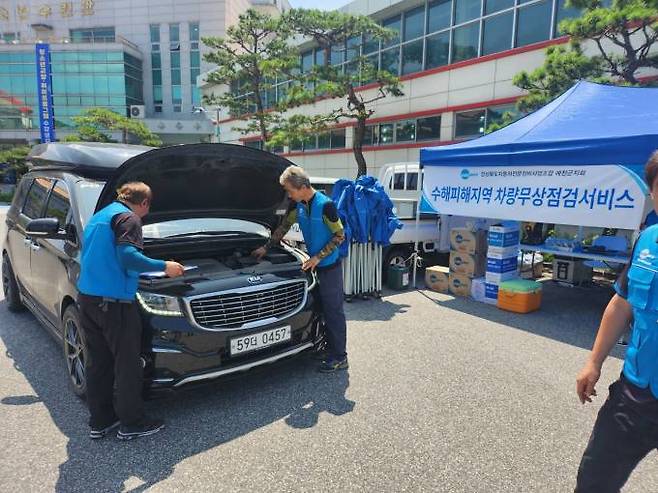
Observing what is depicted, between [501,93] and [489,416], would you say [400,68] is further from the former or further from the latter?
[489,416]

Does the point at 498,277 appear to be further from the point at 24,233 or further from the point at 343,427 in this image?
the point at 24,233

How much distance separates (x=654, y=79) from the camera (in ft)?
36.6

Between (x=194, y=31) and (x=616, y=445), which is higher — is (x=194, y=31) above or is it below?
above

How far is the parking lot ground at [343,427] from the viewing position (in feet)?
8.34

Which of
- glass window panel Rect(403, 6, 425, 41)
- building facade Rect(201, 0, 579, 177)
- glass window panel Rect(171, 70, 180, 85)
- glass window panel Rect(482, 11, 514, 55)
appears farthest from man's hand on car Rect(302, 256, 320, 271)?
glass window panel Rect(171, 70, 180, 85)

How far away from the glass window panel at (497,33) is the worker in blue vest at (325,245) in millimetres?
14173

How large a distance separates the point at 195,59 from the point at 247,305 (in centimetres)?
5439

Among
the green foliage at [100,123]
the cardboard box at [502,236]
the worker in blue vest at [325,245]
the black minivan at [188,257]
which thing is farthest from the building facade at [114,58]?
the worker in blue vest at [325,245]

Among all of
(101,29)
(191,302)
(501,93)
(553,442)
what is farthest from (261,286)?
(101,29)

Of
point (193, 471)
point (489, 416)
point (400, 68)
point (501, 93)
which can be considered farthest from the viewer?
point (400, 68)

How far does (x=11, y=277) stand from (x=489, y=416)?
558cm

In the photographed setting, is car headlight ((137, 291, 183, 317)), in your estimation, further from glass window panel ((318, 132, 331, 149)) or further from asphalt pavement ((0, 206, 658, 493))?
glass window panel ((318, 132, 331, 149))

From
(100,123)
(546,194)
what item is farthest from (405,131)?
(100,123)

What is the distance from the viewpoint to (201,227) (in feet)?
13.5
